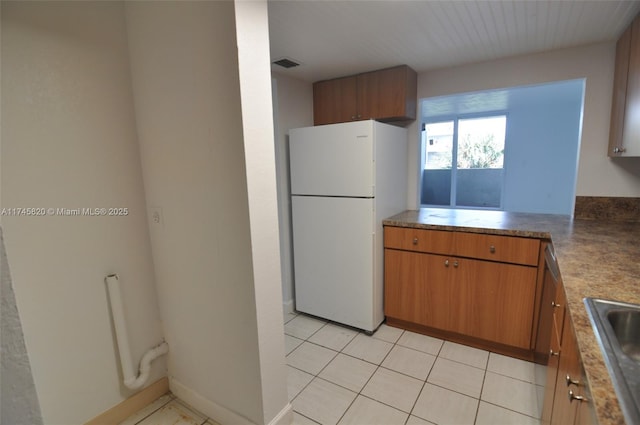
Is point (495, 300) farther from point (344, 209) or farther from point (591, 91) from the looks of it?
point (591, 91)

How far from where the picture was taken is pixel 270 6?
1584 mm

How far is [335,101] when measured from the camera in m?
2.86

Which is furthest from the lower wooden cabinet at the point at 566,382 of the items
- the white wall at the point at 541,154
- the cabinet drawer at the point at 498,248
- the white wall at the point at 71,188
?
the white wall at the point at 541,154

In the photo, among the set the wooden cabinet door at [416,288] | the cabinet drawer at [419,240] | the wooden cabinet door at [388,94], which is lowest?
the wooden cabinet door at [416,288]

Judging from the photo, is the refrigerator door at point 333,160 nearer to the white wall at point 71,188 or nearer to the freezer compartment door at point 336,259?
the freezer compartment door at point 336,259

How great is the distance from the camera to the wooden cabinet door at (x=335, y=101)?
9.05 ft

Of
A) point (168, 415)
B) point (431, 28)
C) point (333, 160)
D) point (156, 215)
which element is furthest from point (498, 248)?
point (168, 415)

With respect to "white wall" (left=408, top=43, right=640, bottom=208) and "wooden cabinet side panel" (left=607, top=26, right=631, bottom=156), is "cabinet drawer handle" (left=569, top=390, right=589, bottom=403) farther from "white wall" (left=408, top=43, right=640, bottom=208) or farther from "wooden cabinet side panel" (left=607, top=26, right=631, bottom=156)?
"white wall" (left=408, top=43, right=640, bottom=208)

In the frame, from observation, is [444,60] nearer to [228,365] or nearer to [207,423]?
[228,365]

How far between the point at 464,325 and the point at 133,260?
2245mm

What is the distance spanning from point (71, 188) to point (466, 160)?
5.89 m

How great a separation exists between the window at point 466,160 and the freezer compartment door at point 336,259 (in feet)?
12.7

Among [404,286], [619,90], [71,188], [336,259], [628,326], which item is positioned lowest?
[404,286]

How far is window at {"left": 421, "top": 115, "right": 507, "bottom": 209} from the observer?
5.50 meters
